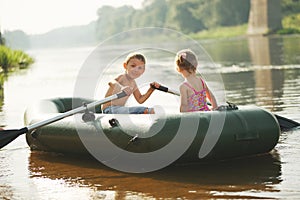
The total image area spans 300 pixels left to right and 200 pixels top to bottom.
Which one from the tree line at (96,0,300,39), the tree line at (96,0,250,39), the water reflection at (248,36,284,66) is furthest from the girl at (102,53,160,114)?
the tree line at (96,0,250,39)

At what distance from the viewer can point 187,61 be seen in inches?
269

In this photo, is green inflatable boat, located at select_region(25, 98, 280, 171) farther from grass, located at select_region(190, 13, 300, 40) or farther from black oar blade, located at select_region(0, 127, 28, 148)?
grass, located at select_region(190, 13, 300, 40)

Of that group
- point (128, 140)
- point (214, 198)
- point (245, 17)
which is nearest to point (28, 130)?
point (128, 140)

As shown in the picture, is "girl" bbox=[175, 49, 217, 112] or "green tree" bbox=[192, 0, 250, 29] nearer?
"girl" bbox=[175, 49, 217, 112]

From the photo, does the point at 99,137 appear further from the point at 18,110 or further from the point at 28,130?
the point at 18,110

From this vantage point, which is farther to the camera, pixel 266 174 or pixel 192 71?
pixel 192 71

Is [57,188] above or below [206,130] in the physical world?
below

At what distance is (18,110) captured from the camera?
12.0 meters

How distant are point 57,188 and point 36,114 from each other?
1760mm

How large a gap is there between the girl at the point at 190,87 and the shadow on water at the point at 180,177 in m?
0.64

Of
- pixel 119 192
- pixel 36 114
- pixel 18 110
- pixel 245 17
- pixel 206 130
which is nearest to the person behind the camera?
pixel 119 192

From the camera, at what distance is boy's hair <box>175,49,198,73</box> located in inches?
267

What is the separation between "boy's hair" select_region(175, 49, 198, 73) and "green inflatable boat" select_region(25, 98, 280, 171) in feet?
2.08

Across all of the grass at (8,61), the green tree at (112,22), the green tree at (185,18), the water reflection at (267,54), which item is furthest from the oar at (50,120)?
the green tree at (112,22)
